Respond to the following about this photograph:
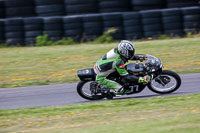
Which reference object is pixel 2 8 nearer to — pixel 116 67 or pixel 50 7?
pixel 50 7

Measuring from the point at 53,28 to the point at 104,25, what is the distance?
8.01ft

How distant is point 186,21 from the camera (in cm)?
1642

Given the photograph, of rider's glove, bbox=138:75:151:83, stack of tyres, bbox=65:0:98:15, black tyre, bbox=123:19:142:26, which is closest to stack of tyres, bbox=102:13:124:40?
black tyre, bbox=123:19:142:26

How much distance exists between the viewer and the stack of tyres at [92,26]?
16.7m

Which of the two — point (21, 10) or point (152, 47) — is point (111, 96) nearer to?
point (152, 47)

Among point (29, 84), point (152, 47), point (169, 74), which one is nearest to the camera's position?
point (169, 74)

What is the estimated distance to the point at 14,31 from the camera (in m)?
17.1

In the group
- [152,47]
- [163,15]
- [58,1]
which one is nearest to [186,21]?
[163,15]

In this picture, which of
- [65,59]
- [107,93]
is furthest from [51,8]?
[107,93]

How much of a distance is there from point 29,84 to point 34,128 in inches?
210

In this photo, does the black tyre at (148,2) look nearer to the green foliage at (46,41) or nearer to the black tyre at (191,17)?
the black tyre at (191,17)

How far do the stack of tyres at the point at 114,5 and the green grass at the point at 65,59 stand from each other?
1856mm

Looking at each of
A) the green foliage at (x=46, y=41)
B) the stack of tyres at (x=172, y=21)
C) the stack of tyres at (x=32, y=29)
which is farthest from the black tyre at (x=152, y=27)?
the stack of tyres at (x=32, y=29)

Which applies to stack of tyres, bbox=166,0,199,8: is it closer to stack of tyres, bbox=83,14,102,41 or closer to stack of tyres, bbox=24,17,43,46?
stack of tyres, bbox=83,14,102,41
